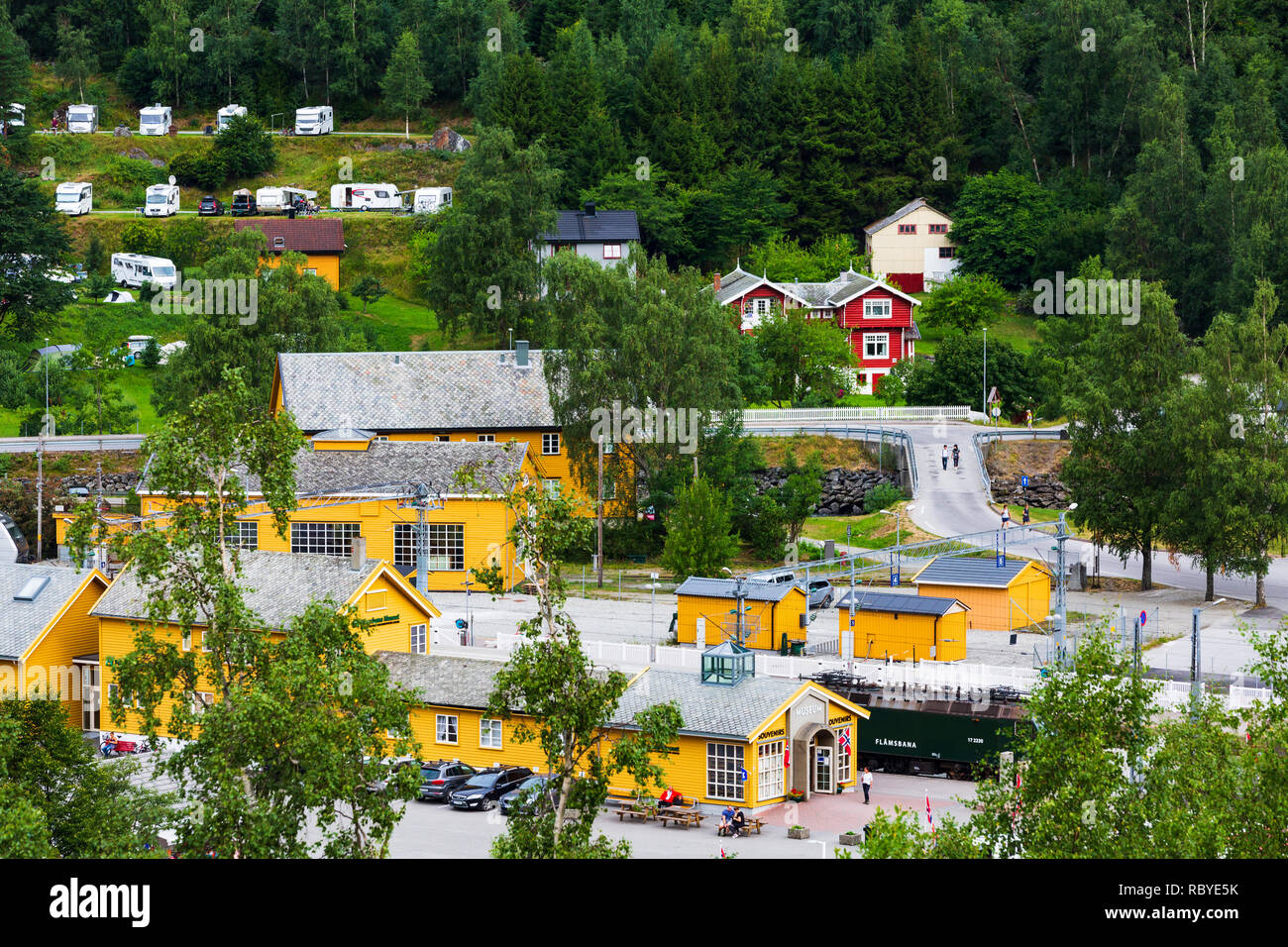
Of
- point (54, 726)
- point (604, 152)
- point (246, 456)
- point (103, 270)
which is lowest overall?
point (54, 726)

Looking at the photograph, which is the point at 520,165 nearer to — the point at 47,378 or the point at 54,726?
the point at 47,378

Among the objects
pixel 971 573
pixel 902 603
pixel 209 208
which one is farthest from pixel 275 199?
pixel 902 603

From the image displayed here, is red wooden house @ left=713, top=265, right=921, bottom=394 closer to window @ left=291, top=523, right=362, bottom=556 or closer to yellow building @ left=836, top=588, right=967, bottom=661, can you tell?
window @ left=291, top=523, right=362, bottom=556

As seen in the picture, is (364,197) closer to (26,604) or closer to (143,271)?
(143,271)

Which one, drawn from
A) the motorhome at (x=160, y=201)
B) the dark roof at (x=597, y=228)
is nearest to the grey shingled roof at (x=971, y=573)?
the dark roof at (x=597, y=228)
